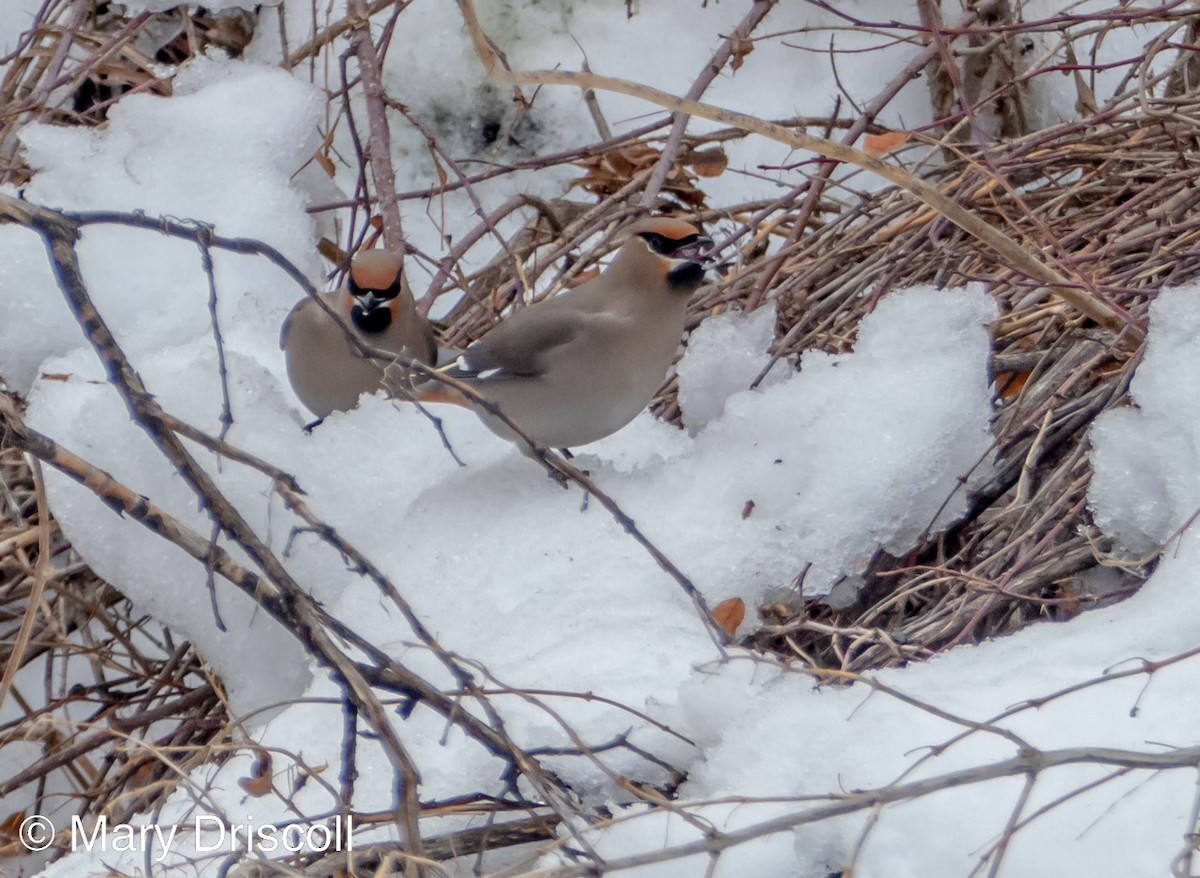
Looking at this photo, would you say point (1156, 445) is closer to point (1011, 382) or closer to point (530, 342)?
point (1011, 382)

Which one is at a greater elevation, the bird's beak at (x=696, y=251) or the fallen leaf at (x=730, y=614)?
the bird's beak at (x=696, y=251)

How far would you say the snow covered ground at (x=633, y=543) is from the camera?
1701 mm

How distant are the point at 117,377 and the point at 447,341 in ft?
8.03

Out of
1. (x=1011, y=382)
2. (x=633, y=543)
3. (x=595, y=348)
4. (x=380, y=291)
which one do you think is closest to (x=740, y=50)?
(x=380, y=291)

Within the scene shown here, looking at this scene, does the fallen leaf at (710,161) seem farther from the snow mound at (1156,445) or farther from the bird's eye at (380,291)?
the snow mound at (1156,445)

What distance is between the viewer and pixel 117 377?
5.56 ft

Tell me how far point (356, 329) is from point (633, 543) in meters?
1.19

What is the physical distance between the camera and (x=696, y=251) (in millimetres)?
3158

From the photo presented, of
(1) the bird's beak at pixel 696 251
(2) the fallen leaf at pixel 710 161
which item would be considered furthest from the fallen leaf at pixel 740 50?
(1) the bird's beak at pixel 696 251

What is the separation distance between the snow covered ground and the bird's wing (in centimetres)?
16

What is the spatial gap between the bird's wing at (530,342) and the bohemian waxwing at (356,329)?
337mm

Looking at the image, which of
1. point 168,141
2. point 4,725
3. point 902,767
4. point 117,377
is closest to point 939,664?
point 902,767

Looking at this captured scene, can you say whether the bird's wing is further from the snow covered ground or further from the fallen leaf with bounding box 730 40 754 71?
the fallen leaf with bounding box 730 40 754 71

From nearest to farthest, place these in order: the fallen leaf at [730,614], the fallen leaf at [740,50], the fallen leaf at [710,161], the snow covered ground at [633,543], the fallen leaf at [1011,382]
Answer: the snow covered ground at [633,543], the fallen leaf at [730,614], the fallen leaf at [1011,382], the fallen leaf at [740,50], the fallen leaf at [710,161]
